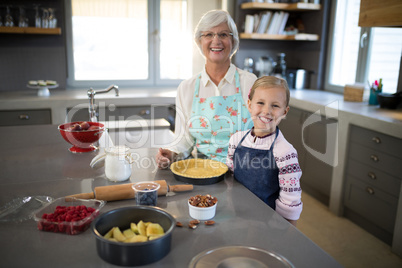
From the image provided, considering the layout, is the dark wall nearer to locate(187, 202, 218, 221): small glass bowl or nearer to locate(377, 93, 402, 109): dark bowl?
locate(377, 93, 402, 109): dark bowl

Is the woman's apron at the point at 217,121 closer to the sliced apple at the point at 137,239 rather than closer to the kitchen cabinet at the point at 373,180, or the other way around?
the sliced apple at the point at 137,239

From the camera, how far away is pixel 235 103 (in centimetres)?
202

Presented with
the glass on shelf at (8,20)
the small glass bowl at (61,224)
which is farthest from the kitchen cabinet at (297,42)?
the small glass bowl at (61,224)

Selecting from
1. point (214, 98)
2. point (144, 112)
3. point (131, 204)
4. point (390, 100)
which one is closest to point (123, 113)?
point (144, 112)

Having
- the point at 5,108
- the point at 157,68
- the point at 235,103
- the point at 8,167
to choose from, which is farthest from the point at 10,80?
the point at 235,103

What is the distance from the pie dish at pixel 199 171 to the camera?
4.91 feet

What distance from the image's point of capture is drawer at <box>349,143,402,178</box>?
253cm

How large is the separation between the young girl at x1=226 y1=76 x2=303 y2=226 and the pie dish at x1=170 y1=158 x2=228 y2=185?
92 millimetres

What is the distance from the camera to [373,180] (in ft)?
8.99

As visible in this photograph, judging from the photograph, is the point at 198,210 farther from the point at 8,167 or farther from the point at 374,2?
the point at 374,2

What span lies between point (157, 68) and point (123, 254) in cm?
373

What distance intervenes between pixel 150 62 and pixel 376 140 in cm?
273

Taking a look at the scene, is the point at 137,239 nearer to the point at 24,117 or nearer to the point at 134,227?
the point at 134,227

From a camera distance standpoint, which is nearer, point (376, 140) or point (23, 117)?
point (376, 140)
